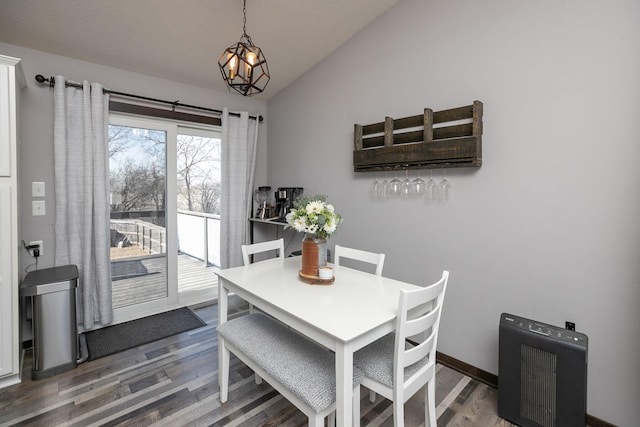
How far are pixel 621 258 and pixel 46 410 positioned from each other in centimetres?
325

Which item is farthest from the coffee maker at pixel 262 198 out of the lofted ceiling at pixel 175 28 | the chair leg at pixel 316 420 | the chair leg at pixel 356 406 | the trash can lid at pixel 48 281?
the chair leg at pixel 316 420

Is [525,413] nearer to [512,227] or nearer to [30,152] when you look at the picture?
[512,227]

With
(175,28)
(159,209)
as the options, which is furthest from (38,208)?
(175,28)

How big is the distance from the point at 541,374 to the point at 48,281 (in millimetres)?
3104

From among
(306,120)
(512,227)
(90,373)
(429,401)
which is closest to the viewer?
(429,401)

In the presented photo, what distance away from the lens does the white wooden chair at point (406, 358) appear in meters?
1.33

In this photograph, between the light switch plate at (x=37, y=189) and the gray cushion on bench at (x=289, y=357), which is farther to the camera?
the light switch plate at (x=37, y=189)

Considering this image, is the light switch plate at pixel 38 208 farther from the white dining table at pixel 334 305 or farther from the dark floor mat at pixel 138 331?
the white dining table at pixel 334 305

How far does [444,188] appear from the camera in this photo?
227 centimetres

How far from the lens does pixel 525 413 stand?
1.71 m

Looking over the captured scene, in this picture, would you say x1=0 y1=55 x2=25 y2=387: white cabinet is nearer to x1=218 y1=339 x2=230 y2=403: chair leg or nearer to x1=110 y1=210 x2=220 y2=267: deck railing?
x1=110 y1=210 x2=220 y2=267: deck railing

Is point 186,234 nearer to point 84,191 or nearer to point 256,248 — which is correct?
point 84,191

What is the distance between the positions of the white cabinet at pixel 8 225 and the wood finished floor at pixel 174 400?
25 centimetres

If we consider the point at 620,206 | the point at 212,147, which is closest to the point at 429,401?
the point at 620,206
